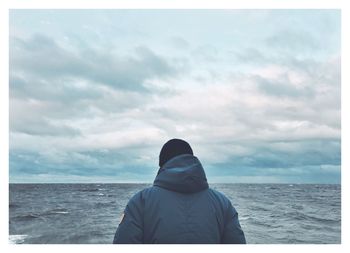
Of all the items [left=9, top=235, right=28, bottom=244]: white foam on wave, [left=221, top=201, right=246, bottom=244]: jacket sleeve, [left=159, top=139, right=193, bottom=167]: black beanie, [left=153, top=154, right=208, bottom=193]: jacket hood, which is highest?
[left=159, top=139, right=193, bottom=167]: black beanie

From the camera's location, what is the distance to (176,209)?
1.72 m

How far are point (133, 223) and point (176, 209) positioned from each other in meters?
0.19

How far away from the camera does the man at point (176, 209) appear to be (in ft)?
5.60

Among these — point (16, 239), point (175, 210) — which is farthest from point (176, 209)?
point (16, 239)

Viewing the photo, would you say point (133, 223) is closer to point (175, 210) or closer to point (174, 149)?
point (175, 210)

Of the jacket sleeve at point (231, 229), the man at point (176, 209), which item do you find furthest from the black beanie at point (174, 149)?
the jacket sleeve at point (231, 229)

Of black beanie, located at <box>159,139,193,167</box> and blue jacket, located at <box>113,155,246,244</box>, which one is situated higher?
black beanie, located at <box>159,139,193,167</box>

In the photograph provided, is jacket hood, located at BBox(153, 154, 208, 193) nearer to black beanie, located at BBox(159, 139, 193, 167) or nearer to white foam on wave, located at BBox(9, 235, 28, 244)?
black beanie, located at BBox(159, 139, 193, 167)

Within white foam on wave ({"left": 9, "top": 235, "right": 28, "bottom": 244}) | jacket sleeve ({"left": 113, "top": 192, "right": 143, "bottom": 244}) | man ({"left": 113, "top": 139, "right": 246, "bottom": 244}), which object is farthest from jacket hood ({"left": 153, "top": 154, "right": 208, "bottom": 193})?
white foam on wave ({"left": 9, "top": 235, "right": 28, "bottom": 244})

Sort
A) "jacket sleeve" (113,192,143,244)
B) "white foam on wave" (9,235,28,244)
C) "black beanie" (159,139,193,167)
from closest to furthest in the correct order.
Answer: "jacket sleeve" (113,192,143,244), "black beanie" (159,139,193,167), "white foam on wave" (9,235,28,244)

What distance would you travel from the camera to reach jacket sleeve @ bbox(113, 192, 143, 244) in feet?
5.59

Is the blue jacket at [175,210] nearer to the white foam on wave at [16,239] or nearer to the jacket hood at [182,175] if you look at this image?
the jacket hood at [182,175]

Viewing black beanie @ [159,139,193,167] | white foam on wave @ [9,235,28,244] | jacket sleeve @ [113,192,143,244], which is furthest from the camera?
white foam on wave @ [9,235,28,244]
